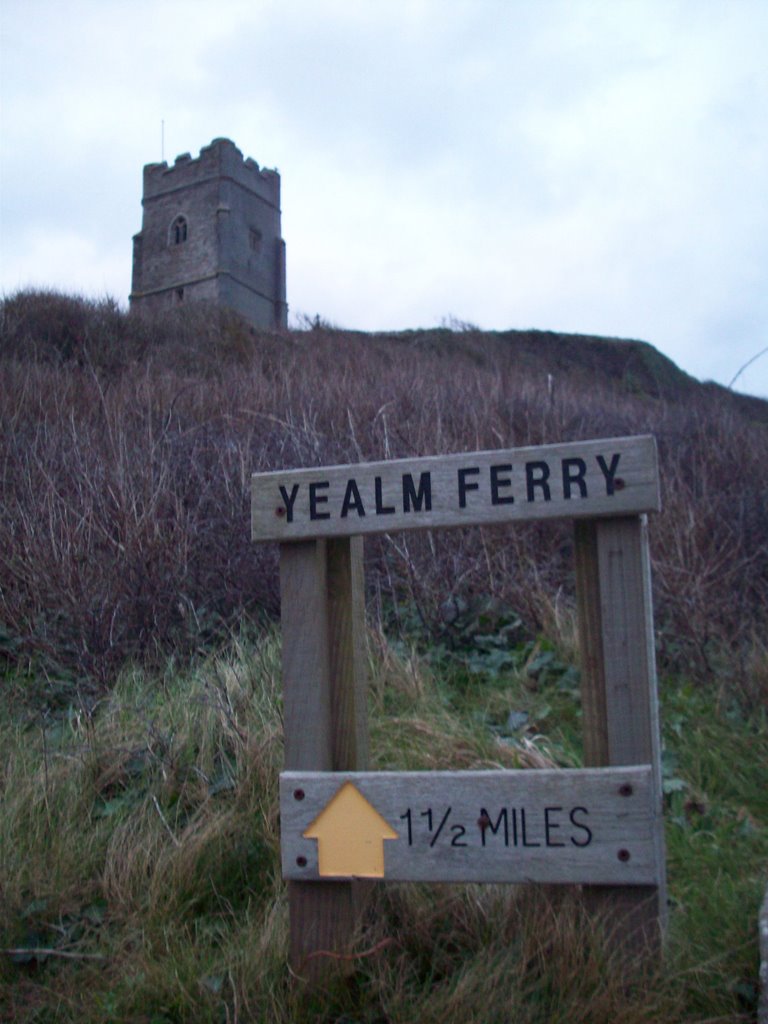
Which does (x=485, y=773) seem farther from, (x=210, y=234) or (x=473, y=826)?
(x=210, y=234)

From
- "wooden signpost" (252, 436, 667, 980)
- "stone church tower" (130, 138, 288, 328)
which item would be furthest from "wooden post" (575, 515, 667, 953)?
"stone church tower" (130, 138, 288, 328)

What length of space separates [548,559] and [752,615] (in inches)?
47.7

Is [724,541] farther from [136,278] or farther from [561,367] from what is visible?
[136,278]

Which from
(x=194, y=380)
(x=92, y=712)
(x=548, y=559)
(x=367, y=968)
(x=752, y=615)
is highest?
(x=194, y=380)

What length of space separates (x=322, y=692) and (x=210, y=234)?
1707 inches

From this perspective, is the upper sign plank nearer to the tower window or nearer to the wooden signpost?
the wooden signpost

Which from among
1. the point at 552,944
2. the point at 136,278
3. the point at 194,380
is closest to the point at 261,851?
the point at 552,944

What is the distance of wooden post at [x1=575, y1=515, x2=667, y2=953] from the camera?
2.34 meters

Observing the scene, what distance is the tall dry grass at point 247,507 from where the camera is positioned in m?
5.19

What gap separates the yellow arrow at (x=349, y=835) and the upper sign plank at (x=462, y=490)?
689mm

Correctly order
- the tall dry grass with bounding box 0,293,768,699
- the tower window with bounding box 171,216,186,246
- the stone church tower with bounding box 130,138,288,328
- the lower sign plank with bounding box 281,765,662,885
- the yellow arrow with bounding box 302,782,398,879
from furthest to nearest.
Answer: the tower window with bounding box 171,216,186,246, the stone church tower with bounding box 130,138,288,328, the tall dry grass with bounding box 0,293,768,699, the yellow arrow with bounding box 302,782,398,879, the lower sign plank with bounding box 281,765,662,885

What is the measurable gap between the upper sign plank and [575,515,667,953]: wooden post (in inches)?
4.1

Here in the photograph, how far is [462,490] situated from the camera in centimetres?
251

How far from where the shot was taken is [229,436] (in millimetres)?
7465
